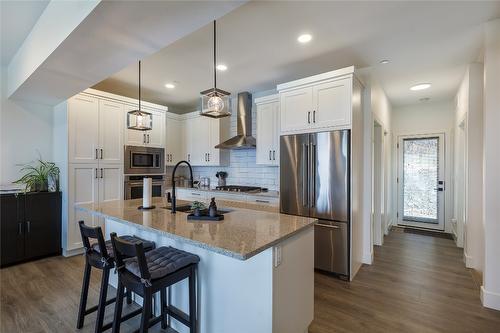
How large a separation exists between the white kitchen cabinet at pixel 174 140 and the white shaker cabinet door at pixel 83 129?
4.75 feet

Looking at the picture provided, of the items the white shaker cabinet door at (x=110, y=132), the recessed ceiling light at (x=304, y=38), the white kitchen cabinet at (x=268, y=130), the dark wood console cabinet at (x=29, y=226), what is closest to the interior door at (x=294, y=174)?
the white kitchen cabinet at (x=268, y=130)

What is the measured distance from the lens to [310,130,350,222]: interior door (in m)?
2.95

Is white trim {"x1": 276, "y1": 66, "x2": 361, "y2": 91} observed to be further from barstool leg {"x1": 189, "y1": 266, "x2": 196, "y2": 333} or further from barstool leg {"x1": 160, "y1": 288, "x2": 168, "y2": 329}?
barstool leg {"x1": 160, "y1": 288, "x2": 168, "y2": 329}

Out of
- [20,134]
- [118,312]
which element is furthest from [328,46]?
[20,134]

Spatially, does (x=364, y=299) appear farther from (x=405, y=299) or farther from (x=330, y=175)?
(x=330, y=175)

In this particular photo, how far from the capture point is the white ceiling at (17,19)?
2.33 metres

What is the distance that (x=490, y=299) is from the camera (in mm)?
2424

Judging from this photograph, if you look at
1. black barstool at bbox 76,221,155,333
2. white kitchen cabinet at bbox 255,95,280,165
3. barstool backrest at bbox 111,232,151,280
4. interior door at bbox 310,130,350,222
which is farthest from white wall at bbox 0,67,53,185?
interior door at bbox 310,130,350,222

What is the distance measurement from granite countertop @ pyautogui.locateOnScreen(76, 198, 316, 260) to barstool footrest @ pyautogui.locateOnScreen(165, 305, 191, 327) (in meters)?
0.72

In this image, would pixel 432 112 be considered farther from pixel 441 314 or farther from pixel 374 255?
pixel 441 314

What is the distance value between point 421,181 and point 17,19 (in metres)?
6.92

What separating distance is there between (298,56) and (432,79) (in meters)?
2.26

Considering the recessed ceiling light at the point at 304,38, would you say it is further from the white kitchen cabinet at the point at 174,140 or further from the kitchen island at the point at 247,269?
the white kitchen cabinet at the point at 174,140

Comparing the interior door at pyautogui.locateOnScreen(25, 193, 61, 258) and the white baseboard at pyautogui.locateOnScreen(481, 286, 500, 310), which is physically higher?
the interior door at pyautogui.locateOnScreen(25, 193, 61, 258)
